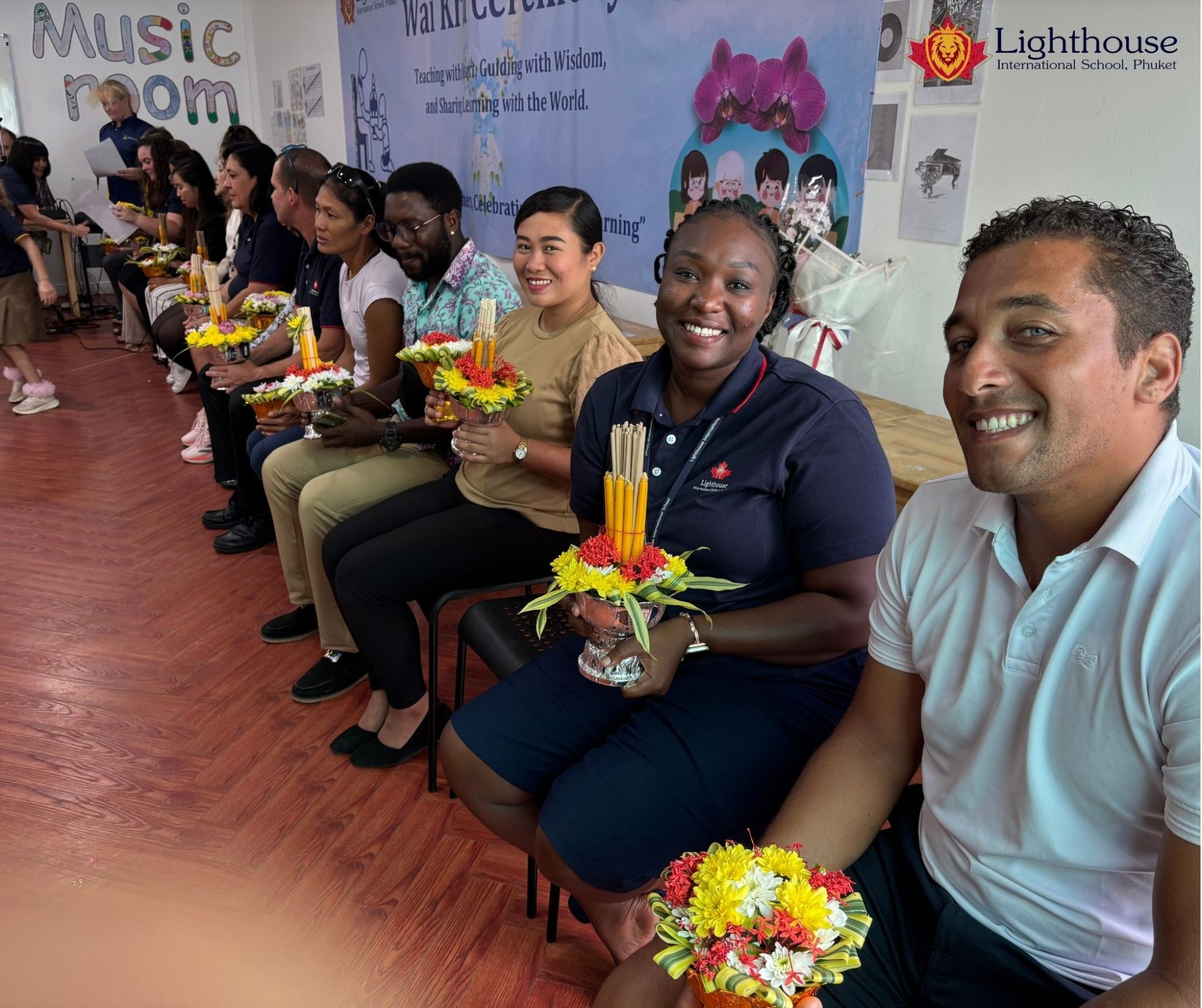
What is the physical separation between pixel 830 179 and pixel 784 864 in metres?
2.38

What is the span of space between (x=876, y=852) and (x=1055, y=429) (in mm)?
646

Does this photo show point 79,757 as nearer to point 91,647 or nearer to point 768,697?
point 91,647

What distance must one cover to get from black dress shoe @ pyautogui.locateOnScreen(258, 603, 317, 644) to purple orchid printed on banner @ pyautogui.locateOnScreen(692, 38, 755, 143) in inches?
87.4

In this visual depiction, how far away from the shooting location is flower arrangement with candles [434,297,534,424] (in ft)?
7.11

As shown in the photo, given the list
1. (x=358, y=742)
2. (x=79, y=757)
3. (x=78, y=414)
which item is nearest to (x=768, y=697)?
(x=358, y=742)

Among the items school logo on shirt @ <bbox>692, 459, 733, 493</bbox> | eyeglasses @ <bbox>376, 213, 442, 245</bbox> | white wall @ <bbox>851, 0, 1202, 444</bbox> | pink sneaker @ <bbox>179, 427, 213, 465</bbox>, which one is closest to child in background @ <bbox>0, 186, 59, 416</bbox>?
pink sneaker @ <bbox>179, 427, 213, 465</bbox>

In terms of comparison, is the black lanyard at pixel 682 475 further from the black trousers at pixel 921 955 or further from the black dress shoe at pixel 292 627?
the black dress shoe at pixel 292 627

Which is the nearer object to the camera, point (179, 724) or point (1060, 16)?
point (1060, 16)

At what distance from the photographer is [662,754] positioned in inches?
58.3

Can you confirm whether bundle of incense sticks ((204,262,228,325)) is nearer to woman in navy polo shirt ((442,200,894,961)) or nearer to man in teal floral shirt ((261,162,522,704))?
man in teal floral shirt ((261,162,522,704))

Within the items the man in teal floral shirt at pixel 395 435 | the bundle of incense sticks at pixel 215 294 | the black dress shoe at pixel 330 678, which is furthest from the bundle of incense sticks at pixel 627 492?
the bundle of incense sticks at pixel 215 294

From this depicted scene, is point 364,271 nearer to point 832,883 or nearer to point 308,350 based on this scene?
point 308,350

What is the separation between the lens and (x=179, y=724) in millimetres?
2652

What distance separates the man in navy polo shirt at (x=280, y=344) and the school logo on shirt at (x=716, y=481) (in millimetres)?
2211
